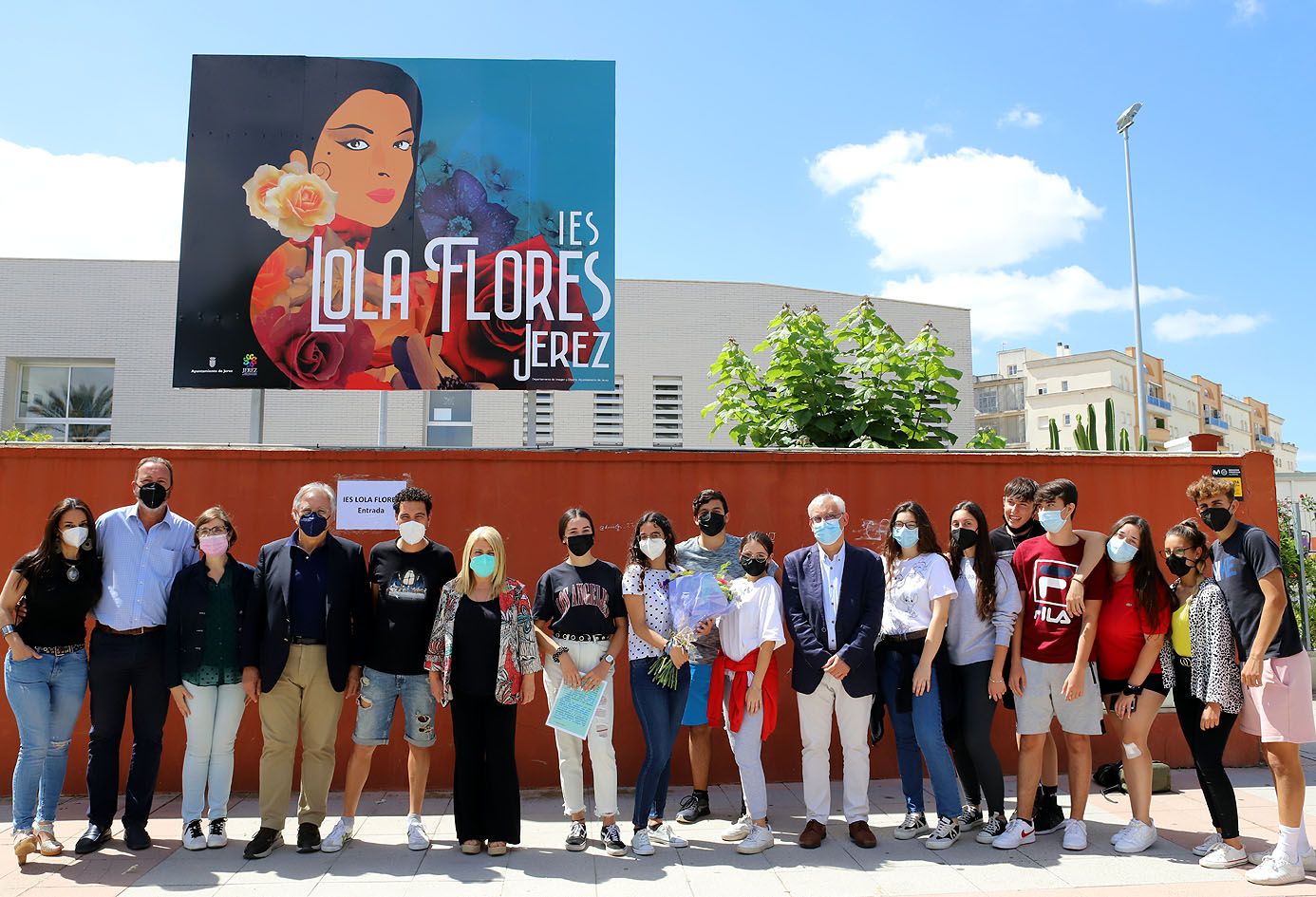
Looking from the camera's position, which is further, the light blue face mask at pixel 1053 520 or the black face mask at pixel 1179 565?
the light blue face mask at pixel 1053 520

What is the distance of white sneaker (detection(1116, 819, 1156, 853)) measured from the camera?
4.82 metres

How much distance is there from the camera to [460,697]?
16.0 feet

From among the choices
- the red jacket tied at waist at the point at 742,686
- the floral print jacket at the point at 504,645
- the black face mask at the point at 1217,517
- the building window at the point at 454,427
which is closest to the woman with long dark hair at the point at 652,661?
the red jacket tied at waist at the point at 742,686

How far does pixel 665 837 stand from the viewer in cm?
497

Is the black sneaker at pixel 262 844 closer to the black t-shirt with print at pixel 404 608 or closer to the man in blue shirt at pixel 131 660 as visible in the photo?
the man in blue shirt at pixel 131 660

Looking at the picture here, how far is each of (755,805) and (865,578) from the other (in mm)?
1400

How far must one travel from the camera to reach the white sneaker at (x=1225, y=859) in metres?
4.59

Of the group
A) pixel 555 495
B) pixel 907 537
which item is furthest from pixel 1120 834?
pixel 555 495

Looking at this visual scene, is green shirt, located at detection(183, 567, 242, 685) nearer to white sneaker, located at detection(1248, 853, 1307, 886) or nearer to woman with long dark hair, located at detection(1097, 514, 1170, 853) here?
woman with long dark hair, located at detection(1097, 514, 1170, 853)

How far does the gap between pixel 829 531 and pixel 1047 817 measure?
2125 mm

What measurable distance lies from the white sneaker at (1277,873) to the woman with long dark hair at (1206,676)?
205mm

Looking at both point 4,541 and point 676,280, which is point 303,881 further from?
point 676,280

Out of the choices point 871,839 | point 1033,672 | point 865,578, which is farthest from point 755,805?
point 1033,672

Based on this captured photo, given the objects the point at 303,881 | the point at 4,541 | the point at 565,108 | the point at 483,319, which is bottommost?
the point at 303,881
